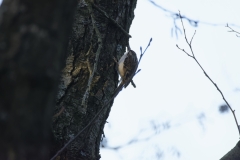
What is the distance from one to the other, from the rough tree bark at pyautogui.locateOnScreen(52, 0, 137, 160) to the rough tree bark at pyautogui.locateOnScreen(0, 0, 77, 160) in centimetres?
136

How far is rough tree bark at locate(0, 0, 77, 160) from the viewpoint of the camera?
29.9 inches

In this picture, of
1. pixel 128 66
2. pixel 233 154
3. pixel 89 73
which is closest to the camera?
pixel 233 154

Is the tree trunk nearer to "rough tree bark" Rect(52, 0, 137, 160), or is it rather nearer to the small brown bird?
"rough tree bark" Rect(52, 0, 137, 160)

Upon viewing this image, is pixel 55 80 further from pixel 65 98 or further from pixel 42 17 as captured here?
pixel 65 98

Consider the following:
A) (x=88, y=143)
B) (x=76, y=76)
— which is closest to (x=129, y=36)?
(x=76, y=76)

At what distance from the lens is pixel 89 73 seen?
2379 mm

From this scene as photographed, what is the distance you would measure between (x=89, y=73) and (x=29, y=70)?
1599mm

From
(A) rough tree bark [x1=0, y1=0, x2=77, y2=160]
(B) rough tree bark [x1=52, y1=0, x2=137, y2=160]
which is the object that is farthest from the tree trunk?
(A) rough tree bark [x1=0, y1=0, x2=77, y2=160]

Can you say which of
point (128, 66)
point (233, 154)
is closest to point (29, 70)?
point (233, 154)

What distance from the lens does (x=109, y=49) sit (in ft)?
8.26

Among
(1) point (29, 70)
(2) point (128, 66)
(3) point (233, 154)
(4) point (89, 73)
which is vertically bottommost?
(1) point (29, 70)

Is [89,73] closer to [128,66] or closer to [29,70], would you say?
[29,70]

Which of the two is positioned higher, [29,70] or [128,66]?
[128,66]

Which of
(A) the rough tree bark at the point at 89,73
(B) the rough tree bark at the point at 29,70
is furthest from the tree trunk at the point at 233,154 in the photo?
(B) the rough tree bark at the point at 29,70
